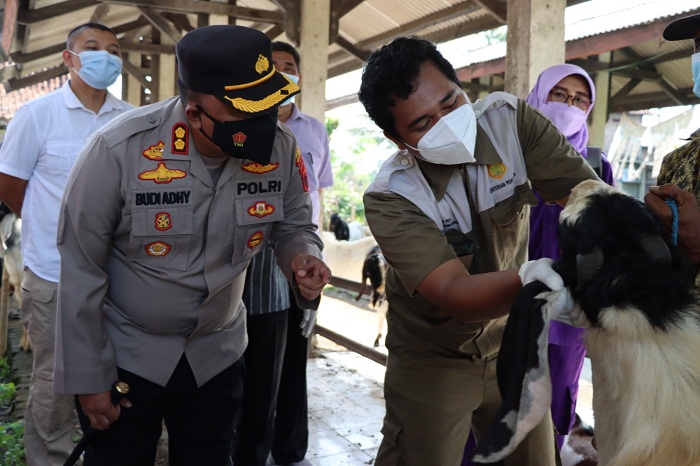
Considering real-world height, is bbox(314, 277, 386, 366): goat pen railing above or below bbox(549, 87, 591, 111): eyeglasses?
below

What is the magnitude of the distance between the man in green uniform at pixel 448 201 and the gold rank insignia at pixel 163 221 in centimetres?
65

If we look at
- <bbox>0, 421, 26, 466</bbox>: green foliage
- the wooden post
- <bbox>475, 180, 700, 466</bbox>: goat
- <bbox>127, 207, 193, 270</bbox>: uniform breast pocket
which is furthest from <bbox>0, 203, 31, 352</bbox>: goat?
<bbox>475, 180, 700, 466</bbox>: goat

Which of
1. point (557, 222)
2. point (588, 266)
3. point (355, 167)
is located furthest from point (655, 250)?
point (355, 167)

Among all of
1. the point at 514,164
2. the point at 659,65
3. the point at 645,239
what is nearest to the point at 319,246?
the point at 514,164

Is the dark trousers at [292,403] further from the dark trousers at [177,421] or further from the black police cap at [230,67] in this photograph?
the black police cap at [230,67]

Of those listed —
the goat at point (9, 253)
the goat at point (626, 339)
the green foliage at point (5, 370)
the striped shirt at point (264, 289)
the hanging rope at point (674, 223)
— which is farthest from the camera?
the goat at point (9, 253)

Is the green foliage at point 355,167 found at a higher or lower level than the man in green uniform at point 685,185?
higher

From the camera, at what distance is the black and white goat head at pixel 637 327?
1.59 meters

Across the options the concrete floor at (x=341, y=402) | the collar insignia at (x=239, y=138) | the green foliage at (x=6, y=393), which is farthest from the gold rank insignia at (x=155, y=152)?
the green foliage at (x=6, y=393)

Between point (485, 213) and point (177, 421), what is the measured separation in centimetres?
129

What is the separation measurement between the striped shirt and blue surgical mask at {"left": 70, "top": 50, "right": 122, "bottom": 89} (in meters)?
1.34

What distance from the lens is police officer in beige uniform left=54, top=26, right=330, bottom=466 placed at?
2127 mm

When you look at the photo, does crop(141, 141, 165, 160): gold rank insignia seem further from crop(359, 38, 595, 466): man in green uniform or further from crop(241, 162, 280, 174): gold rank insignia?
crop(359, 38, 595, 466): man in green uniform

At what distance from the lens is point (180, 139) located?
7.34ft
